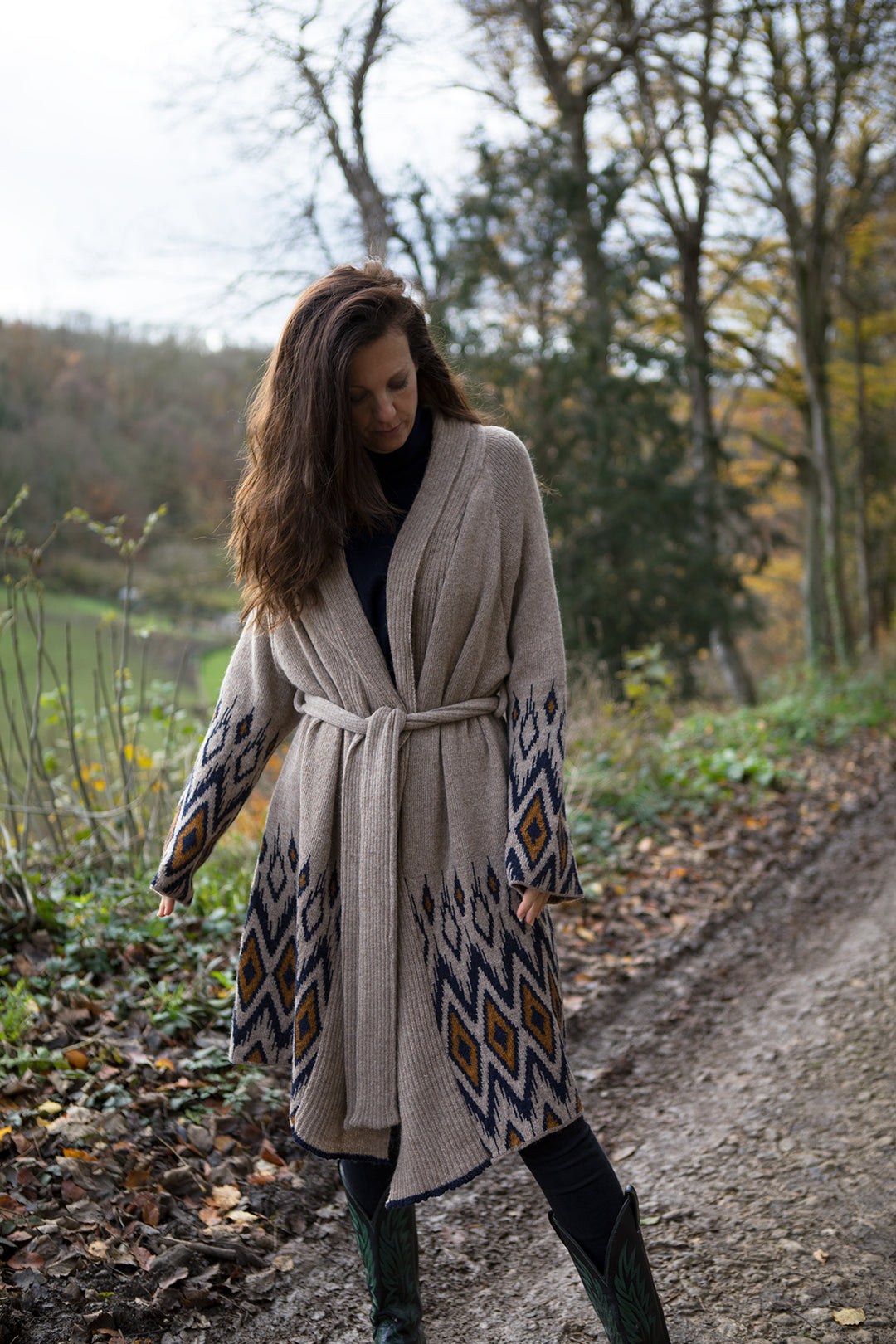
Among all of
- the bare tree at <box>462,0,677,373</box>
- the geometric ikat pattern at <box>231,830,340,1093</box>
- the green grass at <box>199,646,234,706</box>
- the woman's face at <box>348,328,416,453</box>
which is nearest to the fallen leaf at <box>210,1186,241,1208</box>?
the geometric ikat pattern at <box>231,830,340,1093</box>

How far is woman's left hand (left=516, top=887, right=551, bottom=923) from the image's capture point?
161 centimetres

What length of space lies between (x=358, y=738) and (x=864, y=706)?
7.98 m

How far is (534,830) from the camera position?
62.7 inches

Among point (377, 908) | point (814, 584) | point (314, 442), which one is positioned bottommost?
point (377, 908)

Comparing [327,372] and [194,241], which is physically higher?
[194,241]

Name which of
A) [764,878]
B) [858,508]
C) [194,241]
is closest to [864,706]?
[764,878]

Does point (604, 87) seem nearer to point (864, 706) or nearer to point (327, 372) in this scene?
point (864, 706)

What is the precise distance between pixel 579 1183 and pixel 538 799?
64cm

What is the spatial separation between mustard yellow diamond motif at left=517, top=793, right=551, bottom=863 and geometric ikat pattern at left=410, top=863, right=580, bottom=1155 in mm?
109

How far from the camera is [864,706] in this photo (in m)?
8.69

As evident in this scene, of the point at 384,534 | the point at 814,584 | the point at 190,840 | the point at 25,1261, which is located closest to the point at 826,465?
the point at 814,584

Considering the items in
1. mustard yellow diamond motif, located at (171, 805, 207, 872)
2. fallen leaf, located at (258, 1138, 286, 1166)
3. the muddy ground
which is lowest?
the muddy ground

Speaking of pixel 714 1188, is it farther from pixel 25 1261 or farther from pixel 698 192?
pixel 698 192

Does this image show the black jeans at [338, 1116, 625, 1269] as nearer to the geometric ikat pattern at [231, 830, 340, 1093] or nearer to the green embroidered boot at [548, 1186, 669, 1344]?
the green embroidered boot at [548, 1186, 669, 1344]
